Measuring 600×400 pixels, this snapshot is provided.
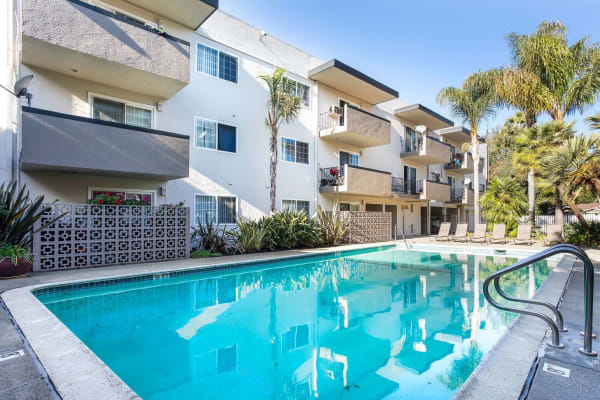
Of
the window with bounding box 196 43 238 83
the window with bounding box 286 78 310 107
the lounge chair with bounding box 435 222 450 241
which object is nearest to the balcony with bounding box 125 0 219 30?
the window with bounding box 196 43 238 83

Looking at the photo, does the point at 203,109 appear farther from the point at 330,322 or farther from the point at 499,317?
the point at 499,317

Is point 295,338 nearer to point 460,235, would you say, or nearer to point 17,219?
point 17,219

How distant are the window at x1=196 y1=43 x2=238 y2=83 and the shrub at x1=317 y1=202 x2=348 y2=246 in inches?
304

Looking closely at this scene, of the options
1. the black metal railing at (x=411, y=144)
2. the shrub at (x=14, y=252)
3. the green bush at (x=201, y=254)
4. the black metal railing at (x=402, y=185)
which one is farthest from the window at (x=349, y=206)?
the shrub at (x=14, y=252)

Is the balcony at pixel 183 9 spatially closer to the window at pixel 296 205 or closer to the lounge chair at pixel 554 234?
the window at pixel 296 205

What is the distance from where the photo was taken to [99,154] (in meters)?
9.30

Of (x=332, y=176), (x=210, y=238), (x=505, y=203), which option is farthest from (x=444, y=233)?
(x=210, y=238)

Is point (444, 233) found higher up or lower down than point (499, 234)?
lower down

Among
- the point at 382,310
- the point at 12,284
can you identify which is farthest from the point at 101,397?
the point at 12,284

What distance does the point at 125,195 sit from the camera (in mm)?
11344

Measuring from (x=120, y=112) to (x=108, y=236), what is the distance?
4.60 m

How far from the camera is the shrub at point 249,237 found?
1267 centimetres

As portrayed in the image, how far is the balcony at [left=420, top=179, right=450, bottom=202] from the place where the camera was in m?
22.2

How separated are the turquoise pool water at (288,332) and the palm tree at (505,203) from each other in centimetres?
1138
